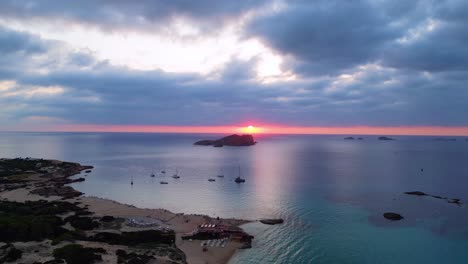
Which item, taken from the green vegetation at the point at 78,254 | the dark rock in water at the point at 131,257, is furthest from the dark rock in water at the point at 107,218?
the dark rock in water at the point at 131,257

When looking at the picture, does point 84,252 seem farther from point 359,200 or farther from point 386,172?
point 386,172

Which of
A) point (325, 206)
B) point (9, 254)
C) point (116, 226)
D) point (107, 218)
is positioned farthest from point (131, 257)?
point (325, 206)

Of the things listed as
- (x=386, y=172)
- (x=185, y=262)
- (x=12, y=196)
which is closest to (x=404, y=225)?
(x=185, y=262)

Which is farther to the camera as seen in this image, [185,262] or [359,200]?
[359,200]

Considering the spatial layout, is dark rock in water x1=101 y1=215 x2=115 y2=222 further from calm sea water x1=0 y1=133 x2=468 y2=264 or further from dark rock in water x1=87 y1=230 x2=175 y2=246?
calm sea water x1=0 y1=133 x2=468 y2=264

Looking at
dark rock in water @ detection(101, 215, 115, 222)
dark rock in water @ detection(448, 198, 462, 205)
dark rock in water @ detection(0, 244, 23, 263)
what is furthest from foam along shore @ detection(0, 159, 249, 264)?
dark rock in water @ detection(448, 198, 462, 205)

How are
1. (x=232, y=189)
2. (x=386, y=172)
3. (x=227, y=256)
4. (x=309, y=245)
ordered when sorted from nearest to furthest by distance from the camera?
(x=227, y=256) → (x=309, y=245) → (x=232, y=189) → (x=386, y=172)

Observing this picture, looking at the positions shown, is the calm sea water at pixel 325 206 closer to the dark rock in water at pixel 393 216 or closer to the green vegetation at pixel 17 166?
the dark rock in water at pixel 393 216
